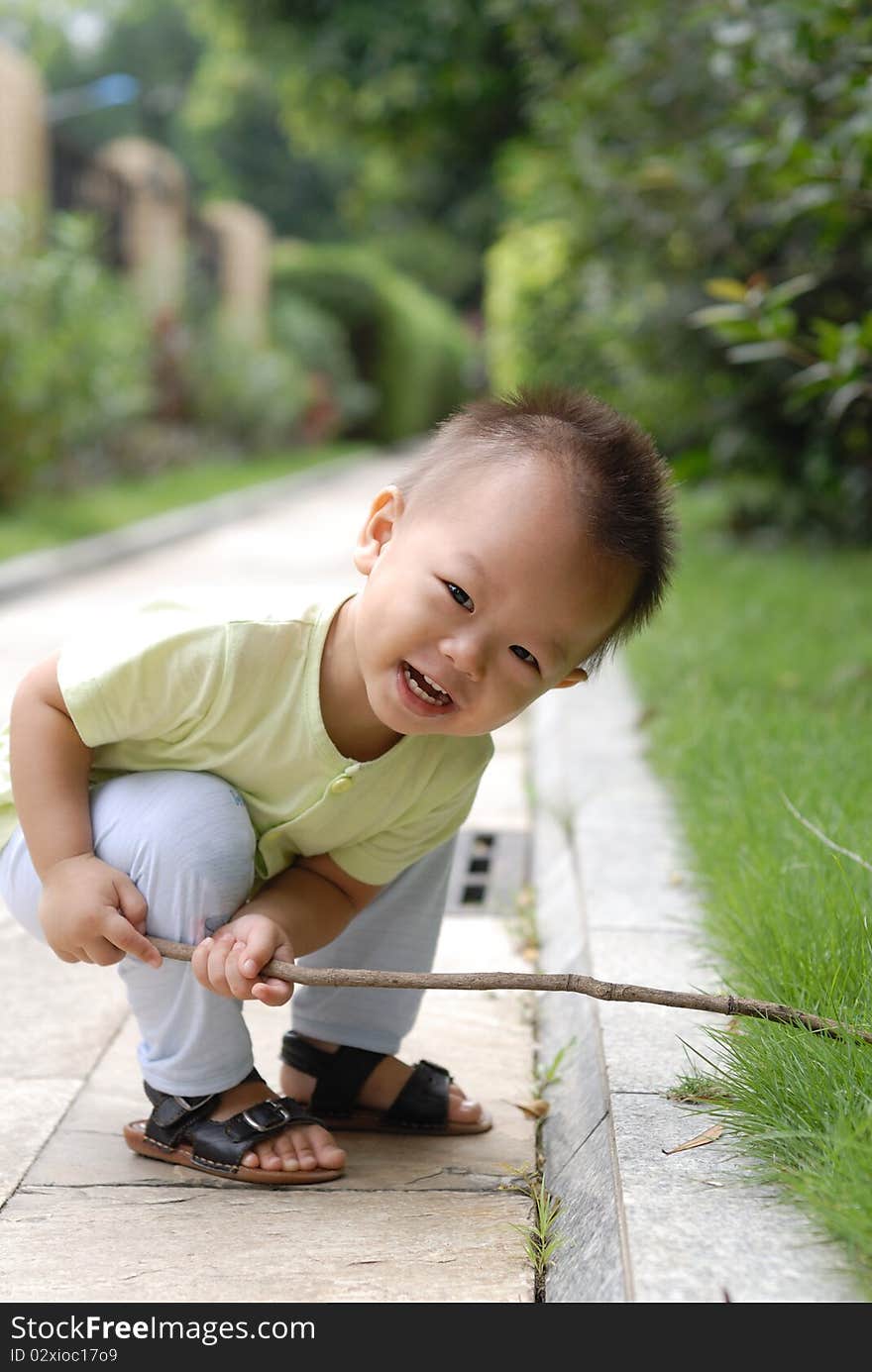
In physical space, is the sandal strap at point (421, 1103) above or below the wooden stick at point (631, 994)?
below

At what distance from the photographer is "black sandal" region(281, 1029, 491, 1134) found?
2.15 meters

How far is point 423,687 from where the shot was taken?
1.86 meters

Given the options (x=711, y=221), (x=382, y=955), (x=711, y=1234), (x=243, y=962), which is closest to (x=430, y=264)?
(x=711, y=221)

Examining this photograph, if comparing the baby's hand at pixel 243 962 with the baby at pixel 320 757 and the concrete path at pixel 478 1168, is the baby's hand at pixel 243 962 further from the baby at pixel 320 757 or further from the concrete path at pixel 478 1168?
the concrete path at pixel 478 1168

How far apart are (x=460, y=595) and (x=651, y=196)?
18.5 feet

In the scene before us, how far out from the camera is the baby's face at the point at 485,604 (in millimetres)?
1764

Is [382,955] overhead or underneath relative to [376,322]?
overhead

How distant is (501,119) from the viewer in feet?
43.9

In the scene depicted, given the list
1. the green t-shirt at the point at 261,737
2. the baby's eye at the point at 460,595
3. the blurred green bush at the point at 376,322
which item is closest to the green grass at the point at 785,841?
the green t-shirt at the point at 261,737

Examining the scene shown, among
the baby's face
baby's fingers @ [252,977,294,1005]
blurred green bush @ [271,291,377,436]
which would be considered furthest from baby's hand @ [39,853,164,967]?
blurred green bush @ [271,291,377,436]

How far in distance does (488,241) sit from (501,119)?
556 inches

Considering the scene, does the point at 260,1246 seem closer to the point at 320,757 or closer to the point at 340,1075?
the point at 340,1075

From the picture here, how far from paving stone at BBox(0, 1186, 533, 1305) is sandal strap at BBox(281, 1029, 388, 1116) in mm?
260

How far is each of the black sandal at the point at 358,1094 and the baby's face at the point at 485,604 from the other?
1.95ft
